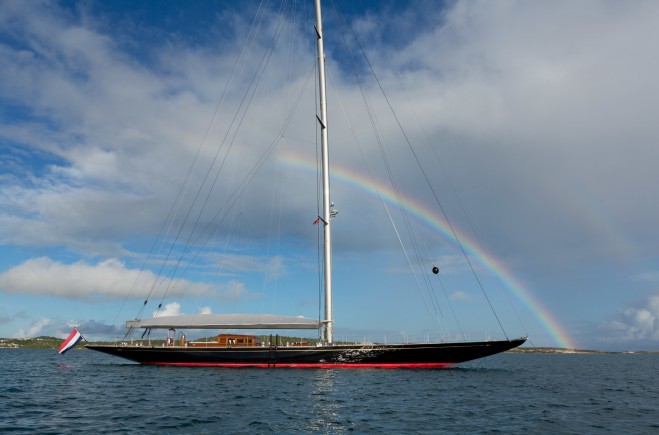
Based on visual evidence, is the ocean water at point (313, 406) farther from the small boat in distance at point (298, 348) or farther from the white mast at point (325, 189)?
the white mast at point (325, 189)

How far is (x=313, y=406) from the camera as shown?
20797 mm

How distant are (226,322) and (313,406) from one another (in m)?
21.4

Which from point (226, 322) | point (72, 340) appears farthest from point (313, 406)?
point (72, 340)

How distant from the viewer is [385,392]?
84.0ft

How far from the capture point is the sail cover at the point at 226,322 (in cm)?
3900

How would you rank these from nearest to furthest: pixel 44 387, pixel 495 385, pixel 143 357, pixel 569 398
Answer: pixel 569 398, pixel 44 387, pixel 495 385, pixel 143 357

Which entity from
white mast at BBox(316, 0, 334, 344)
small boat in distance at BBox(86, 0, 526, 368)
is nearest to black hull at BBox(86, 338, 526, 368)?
small boat in distance at BBox(86, 0, 526, 368)

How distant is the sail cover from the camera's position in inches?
1535

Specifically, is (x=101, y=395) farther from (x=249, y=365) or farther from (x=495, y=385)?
(x=495, y=385)

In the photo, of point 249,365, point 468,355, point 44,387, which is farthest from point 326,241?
point 44,387

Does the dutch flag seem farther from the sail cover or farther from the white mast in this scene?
the white mast

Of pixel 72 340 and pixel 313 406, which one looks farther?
pixel 72 340

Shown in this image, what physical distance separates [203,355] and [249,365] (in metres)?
4.19

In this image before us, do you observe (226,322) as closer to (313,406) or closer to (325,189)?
(325,189)
